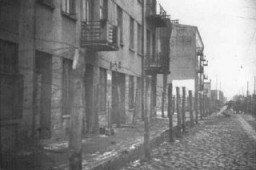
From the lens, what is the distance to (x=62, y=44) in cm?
1314

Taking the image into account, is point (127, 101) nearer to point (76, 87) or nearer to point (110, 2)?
point (110, 2)

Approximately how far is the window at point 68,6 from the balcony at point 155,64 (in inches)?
506

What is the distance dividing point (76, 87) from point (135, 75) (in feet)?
57.0

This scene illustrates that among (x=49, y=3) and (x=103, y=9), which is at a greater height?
(x=103, y=9)

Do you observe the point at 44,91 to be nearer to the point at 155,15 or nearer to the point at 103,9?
the point at 103,9

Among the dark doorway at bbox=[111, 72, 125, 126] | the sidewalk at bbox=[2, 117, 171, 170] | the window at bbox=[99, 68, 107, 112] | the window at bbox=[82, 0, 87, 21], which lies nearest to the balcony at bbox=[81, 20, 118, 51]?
the window at bbox=[82, 0, 87, 21]

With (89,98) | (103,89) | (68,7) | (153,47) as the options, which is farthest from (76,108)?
(153,47)

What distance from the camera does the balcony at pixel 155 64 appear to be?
2689cm

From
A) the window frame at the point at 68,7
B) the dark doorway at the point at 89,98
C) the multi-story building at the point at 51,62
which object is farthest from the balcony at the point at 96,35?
the dark doorway at the point at 89,98

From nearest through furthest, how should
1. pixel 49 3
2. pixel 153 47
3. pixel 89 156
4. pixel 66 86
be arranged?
pixel 89 156
pixel 49 3
pixel 66 86
pixel 153 47

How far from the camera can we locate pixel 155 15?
26.2 m

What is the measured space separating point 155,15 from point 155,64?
3.13 m

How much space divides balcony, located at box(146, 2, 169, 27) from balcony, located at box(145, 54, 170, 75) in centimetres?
217

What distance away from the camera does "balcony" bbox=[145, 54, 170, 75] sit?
26891 mm
